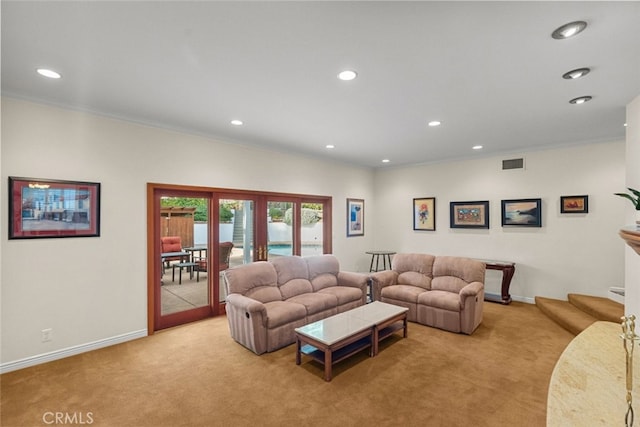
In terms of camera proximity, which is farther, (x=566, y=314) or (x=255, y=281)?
(x=566, y=314)

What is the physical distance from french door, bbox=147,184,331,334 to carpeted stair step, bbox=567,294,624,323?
4757 millimetres

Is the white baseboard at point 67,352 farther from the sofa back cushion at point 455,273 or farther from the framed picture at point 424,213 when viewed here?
Answer: the framed picture at point 424,213

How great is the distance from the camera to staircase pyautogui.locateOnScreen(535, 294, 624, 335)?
3.84 metres

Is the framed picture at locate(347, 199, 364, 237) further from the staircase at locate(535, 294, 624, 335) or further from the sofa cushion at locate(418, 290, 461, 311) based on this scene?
the staircase at locate(535, 294, 624, 335)

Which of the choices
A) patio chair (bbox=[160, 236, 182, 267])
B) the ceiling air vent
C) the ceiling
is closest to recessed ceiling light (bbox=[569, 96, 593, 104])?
the ceiling

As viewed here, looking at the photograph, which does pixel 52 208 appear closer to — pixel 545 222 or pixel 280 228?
pixel 280 228

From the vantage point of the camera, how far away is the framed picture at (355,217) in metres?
6.77

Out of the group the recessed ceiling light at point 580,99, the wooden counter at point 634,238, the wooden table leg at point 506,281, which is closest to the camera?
the wooden counter at point 634,238

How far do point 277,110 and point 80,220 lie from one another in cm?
255

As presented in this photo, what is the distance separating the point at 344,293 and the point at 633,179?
3.51 meters

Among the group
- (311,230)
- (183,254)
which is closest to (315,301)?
(183,254)

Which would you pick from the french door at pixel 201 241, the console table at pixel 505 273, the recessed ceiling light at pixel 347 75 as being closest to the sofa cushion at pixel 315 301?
the french door at pixel 201 241

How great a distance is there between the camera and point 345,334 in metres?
2.99
